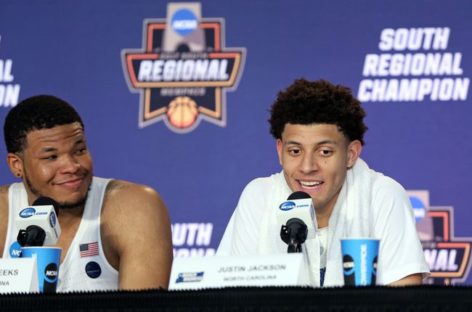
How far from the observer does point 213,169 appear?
4105 mm

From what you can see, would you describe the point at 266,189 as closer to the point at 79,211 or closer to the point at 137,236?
the point at 137,236

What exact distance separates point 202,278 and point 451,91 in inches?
95.3

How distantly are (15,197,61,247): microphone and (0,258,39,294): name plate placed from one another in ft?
0.67

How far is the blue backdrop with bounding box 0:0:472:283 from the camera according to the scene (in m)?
3.98

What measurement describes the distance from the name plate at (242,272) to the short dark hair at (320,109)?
89 centimetres

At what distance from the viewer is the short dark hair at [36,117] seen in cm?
281

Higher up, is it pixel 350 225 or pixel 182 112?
pixel 182 112

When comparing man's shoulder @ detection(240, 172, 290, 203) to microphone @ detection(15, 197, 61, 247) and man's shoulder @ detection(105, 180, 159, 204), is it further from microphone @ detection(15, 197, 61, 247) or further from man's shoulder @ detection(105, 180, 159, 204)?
microphone @ detection(15, 197, 61, 247)

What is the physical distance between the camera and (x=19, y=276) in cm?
190

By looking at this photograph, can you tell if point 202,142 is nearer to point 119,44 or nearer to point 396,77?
point 119,44

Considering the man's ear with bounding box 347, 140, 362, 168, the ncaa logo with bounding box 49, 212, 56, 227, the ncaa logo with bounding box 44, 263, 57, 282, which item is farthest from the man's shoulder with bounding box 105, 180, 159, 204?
the ncaa logo with bounding box 44, 263, 57, 282

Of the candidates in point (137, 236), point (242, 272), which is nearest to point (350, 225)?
point (137, 236)

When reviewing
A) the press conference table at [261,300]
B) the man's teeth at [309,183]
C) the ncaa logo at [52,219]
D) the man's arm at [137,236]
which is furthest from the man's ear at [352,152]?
the press conference table at [261,300]

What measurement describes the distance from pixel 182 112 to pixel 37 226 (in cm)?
199
